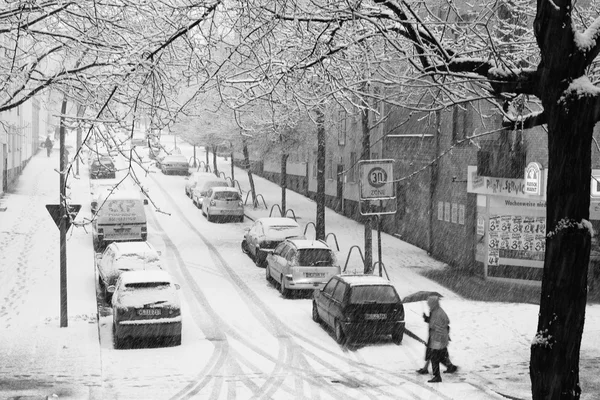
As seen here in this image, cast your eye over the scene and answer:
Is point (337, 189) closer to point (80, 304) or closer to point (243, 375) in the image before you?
point (80, 304)

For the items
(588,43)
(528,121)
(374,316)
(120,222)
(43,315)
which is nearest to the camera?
(588,43)

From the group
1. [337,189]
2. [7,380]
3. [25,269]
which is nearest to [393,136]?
[337,189]

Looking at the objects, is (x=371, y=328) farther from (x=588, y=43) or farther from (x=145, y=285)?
(x=588, y=43)

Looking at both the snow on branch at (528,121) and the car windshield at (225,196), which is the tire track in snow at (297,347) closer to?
the snow on branch at (528,121)

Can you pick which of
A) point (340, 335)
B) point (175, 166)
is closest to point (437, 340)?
point (340, 335)

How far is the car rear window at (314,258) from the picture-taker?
69.6 ft

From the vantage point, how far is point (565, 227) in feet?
19.0

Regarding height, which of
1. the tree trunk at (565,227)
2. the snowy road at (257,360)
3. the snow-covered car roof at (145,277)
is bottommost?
the snowy road at (257,360)

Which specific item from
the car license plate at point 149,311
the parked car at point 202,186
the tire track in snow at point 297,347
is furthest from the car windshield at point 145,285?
the parked car at point 202,186

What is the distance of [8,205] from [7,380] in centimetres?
2593

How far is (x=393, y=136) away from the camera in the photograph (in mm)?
32594

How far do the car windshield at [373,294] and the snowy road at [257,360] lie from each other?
3.00 ft

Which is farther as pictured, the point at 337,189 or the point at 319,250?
the point at 337,189

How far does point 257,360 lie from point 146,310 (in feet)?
8.63
